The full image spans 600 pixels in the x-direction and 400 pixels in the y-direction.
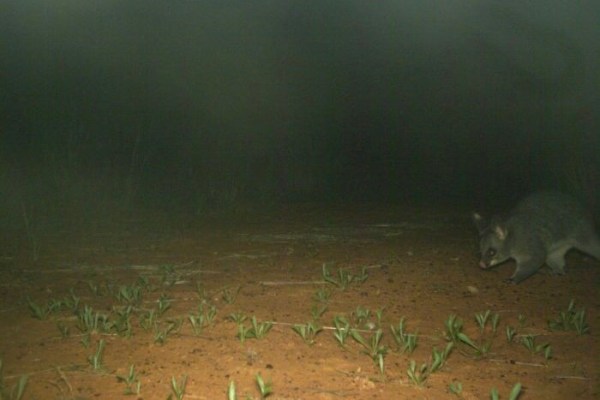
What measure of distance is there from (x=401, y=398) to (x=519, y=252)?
12.6ft

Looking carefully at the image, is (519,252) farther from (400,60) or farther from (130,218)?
(400,60)

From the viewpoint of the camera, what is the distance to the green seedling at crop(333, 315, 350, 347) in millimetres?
4041

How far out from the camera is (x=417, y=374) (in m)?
3.41

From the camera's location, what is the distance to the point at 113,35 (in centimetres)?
2142

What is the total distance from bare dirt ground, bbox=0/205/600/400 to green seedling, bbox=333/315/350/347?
0.05 metres

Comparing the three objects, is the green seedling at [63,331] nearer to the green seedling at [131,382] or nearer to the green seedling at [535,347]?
the green seedling at [131,382]

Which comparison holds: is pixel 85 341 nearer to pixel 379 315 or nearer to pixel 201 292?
pixel 201 292

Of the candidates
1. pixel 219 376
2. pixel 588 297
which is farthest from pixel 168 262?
pixel 588 297

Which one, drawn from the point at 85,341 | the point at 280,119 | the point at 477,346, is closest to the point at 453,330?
the point at 477,346

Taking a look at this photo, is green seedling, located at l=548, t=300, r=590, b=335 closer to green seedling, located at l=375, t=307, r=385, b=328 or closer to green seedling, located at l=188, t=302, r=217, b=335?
green seedling, located at l=375, t=307, r=385, b=328

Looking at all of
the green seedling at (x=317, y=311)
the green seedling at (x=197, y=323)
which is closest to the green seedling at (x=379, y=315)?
the green seedling at (x=317, y=311)

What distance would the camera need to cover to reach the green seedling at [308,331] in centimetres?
412

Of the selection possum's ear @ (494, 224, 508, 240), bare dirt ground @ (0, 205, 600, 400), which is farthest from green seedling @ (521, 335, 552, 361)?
possum's ear @ (494, 224, 508, 240)

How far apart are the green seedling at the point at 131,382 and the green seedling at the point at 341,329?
140 centimetres
